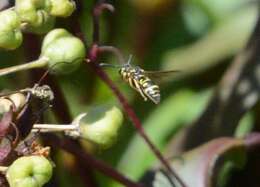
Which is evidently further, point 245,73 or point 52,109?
point 245,73

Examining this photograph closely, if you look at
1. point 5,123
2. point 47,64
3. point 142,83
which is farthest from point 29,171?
point 142,83

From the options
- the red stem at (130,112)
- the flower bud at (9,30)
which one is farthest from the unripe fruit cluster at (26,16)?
the red stem at (130,112)

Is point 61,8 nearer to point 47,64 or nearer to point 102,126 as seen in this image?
point 47,64

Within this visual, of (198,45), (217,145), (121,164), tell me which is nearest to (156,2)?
(198,45)

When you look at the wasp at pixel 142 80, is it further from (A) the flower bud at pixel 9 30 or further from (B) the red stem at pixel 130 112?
(A) the flower bud at pixel 9 30

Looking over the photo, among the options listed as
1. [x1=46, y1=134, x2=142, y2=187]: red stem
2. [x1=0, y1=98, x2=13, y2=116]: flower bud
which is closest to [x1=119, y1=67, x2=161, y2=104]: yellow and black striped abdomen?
[x1=46, y1=134, x2=142, y2=187]: red stem

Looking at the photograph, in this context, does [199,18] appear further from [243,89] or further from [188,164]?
[188,164]
